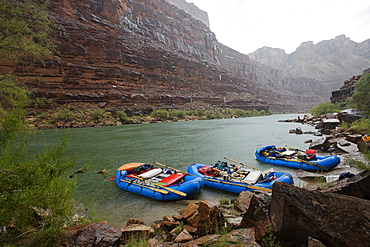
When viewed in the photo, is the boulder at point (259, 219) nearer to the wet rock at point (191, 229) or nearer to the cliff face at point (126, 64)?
the wet rock at point (191, 229)

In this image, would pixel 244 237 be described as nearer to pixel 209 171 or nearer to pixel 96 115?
pixel 209 171

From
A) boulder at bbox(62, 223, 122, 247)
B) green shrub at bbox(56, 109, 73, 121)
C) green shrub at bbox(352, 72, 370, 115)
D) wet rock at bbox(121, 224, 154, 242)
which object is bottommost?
wet rock at bbox(121, 224, 154, 242)

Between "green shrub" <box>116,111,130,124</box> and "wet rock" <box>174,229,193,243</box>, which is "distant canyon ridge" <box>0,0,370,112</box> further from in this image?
"wet rock" <box>174,229,193,243</box>

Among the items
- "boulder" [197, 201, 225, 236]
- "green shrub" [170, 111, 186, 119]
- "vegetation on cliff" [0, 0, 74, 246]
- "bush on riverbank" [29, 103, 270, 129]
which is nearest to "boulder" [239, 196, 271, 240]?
"boulder" [197, 201, 225, 236]

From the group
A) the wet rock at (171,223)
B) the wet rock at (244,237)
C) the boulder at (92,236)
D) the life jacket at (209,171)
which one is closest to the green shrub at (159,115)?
the life jacket at (209,171)

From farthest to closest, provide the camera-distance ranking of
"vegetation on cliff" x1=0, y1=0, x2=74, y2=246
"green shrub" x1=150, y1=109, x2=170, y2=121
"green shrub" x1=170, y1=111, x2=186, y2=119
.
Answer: "green shrub" x1=170, y1=111, x2=186, y2=119, "green shrub" x1=150, y1=109, x2=170, y2=121, "vegetation on cliff" x1=0, y1=0, x2=74, y2=246

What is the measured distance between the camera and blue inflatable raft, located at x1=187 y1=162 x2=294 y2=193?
7.88m

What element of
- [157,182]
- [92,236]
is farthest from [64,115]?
[92,236]

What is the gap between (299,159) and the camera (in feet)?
38.2

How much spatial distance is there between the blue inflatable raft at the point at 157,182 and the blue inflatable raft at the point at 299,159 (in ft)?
22.8

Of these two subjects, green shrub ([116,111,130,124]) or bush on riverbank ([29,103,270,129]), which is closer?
bush on riverbank ([29,103,270,129])

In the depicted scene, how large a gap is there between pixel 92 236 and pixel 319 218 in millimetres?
3830

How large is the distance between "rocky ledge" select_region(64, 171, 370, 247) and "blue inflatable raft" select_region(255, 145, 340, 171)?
291 inches

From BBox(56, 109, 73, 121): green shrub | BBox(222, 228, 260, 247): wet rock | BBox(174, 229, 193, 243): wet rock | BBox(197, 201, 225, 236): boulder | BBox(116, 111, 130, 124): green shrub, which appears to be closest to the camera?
BBox(222, 228, 260, 247): wet rock
